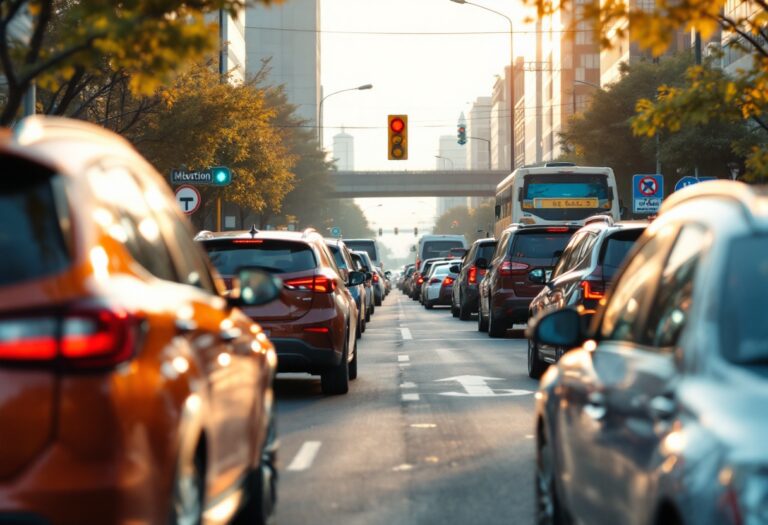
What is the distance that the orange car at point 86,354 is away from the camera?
3941 millimetres

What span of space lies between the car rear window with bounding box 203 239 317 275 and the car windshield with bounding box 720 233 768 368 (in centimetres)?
982

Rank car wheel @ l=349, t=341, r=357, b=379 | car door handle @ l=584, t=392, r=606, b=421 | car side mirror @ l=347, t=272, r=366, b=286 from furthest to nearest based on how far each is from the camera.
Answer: car side mirror @ l=347, t=272, r=366, b=286 → car wheel @ l=349, t=341, r=357, b=379 → car door handle @ l=584, t=392, r=606, b=421

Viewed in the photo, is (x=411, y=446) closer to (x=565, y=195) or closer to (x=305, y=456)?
(x=305, y=456)

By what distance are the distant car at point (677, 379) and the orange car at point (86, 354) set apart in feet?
4.22

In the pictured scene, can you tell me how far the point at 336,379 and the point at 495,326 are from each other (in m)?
11.0

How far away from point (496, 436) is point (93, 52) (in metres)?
4.43

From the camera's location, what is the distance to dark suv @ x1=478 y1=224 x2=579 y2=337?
76.1 feet

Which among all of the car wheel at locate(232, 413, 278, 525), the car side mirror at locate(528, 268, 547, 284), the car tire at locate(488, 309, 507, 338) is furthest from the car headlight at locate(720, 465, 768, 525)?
the car tire at locate(488, 309, 507, 338)

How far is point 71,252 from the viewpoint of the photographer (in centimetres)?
412

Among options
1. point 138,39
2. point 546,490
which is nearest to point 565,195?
point 138,39

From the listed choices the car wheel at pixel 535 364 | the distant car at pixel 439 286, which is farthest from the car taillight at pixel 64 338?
the distant car at pixel 439 286

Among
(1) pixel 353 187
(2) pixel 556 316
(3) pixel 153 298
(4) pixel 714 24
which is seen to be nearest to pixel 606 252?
(4) pixel 714 24

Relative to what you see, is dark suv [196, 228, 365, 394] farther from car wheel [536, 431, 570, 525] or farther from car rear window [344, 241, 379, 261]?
car rear window [344, 241, 379, 261]

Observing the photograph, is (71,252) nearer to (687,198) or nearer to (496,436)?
(687,198)
